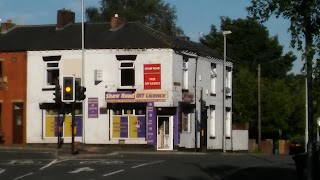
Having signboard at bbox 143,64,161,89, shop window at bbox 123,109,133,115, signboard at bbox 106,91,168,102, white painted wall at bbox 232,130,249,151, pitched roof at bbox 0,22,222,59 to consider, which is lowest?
white painted wall at bbox 232,130,249,151

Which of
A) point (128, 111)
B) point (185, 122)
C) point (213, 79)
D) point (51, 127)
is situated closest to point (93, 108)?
point (128, 111)

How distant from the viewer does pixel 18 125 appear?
4772 cm

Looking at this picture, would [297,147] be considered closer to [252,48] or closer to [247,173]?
[247,173]

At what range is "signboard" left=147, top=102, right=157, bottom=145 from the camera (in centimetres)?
4494

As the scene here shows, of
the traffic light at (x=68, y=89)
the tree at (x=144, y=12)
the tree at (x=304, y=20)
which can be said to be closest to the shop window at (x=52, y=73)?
the traffic light at (x=68, y=89)

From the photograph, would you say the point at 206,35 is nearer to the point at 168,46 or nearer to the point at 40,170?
the point at 168,46

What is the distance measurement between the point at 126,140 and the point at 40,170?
1979 centimetres

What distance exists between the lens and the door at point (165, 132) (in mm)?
45562

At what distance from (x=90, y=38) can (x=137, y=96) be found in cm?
597

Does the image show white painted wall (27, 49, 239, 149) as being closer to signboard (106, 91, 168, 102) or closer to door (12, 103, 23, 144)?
signboard (106, 91, 168, 102)

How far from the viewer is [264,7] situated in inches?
429

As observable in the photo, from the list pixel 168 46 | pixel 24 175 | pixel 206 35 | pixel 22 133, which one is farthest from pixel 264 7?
pixel 206 35

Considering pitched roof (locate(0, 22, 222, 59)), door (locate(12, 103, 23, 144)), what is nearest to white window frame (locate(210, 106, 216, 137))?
pitched roof (locate(0, 22, 222, 59))

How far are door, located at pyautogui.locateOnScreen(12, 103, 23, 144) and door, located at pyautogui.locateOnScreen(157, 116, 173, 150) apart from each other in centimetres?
963
